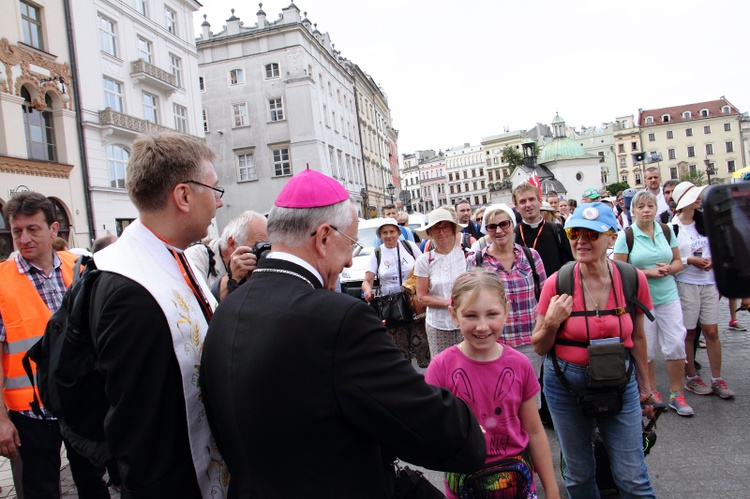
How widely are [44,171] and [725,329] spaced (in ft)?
65.4

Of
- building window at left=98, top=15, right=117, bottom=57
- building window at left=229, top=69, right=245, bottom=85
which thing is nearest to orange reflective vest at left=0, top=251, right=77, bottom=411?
building window at left=98, top=15, right=117, bottom=57

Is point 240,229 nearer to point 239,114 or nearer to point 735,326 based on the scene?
point 735,326

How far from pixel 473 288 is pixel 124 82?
23594 mm

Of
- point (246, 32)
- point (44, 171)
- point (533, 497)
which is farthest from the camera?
point (246, 32)

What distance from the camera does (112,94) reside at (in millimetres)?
21141

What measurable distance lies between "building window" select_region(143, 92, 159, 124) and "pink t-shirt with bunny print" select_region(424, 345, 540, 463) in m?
24.1

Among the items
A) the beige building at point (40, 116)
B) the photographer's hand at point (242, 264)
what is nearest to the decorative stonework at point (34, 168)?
the beige building at point (40, 116)

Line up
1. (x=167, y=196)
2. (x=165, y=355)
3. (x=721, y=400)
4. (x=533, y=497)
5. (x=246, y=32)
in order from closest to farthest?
(x=165, y=355) < (x=167, y=196) < (x=533, y=497) < (x=721, y=400) < (x=246, y=32)

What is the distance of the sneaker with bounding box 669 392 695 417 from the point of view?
4.59 metres

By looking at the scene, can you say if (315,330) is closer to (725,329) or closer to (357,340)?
(357,340)

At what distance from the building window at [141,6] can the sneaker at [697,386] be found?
26019mm

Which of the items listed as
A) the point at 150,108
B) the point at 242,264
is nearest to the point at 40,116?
the point at 150,108

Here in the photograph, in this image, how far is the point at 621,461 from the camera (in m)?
2.73

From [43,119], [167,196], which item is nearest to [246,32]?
[43,119]
